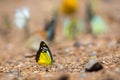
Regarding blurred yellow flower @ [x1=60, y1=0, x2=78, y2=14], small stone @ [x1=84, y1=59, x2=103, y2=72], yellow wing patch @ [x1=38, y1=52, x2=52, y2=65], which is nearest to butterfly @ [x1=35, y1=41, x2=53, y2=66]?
yellow wing patch @ [x1=38, y1=52, x2=52, y2=65]

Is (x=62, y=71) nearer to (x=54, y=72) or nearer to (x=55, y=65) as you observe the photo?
(x=54, y=72)

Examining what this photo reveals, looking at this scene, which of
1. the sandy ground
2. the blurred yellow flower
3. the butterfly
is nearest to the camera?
the sandy ground

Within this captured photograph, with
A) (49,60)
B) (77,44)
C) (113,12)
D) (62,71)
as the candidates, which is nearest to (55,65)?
(49,60)

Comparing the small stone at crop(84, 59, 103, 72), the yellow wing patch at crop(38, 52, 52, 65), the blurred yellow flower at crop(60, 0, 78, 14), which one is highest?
the blurred yellow flower at crop(60, 0, 78, 14)

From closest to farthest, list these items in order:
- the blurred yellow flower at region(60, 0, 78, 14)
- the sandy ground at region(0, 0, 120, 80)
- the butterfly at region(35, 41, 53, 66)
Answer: the sandy ground at region(0, 0, 120, 80)
the butterfly at region(35, 41, 53, 66)
the blurred yellow flower at region(60, 0, 78, 14)

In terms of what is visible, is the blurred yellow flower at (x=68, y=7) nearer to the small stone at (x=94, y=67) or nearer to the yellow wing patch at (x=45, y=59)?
the yellow wing patch at (x=45, y=59)

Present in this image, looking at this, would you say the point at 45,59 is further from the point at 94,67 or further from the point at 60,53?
the point at 60,53

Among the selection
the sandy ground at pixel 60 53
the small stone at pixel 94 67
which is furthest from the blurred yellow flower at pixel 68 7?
the small stone at pixel 94 67

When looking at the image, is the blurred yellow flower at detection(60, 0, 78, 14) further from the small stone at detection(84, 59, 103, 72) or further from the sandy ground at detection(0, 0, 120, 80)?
the small stone at detection(84, 59, 103, 72)
